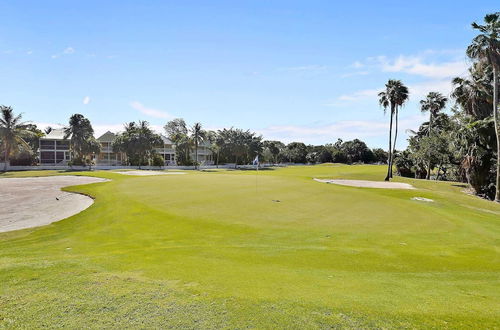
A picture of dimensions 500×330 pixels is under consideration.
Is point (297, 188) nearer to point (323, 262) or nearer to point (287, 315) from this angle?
point (323, 262)

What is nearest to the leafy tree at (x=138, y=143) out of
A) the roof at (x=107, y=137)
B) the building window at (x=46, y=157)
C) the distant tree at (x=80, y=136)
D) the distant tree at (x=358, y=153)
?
the distant tree at (x=80, y=136)

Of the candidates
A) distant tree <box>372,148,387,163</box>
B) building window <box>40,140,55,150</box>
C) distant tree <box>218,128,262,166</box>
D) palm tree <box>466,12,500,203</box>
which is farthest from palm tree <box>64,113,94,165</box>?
distant tree <box>372,148,387,163</box>

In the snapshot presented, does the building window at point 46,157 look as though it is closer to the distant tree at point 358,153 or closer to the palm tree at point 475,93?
the palm tree at point 475,93

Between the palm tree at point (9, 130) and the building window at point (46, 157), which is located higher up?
the palm tree at point (9, 130)

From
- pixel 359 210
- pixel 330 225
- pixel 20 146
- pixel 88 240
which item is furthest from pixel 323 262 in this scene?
pixel 20 146

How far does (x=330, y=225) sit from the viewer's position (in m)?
18.5

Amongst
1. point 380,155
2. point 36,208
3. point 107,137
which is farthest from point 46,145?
point 380,155

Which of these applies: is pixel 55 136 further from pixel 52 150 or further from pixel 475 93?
pixel 475 93

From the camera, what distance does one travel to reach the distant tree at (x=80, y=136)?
9300 cm

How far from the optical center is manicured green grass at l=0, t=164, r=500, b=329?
6102 millimetres

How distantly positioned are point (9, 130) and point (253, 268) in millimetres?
90447

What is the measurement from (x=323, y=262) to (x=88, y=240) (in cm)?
1107

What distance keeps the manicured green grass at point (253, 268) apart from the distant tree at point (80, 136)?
79.7 m

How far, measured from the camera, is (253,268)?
10023 millimetres
